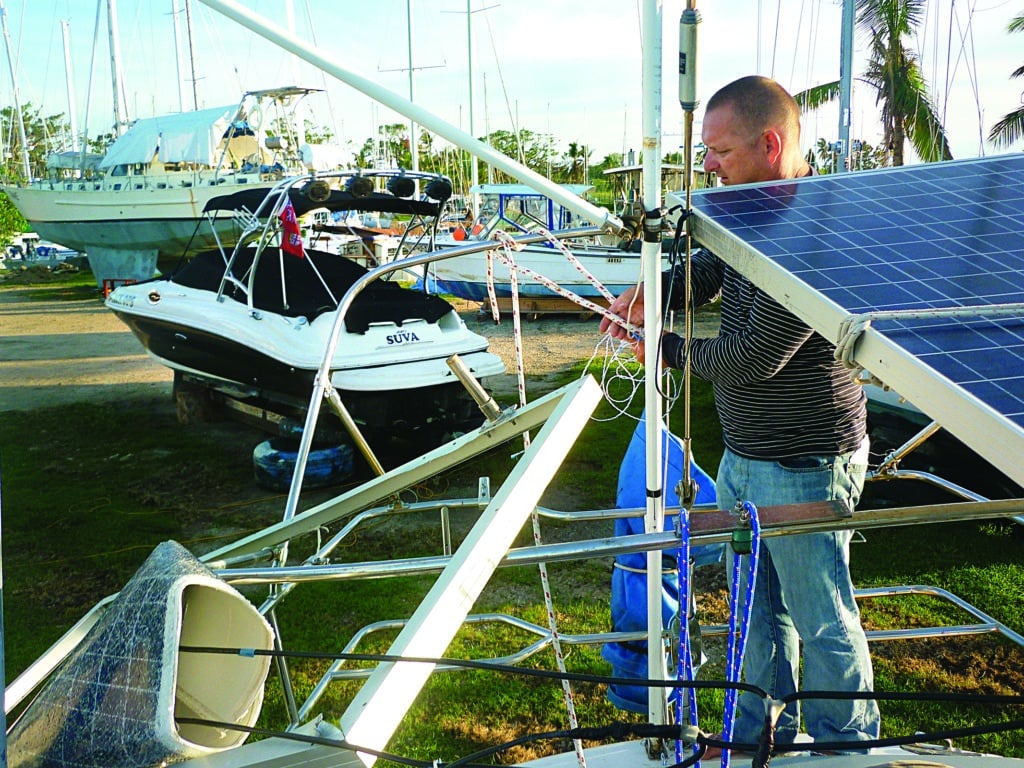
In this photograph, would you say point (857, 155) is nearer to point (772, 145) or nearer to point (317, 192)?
point (317, 192)

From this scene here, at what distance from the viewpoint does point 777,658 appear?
251 centimetres

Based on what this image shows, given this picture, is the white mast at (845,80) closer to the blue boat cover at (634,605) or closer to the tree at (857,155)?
the tree at (857,155)

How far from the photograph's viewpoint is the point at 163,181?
802 inches

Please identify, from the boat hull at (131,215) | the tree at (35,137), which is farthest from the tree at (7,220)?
the boat hull at (131,215)

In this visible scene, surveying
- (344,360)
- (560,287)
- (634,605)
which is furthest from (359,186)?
(634,605)

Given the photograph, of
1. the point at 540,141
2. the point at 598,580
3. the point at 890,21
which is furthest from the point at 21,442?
the point at 540,141

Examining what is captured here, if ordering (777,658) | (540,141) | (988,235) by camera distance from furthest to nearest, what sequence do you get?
(540,141)
(777,658)
(988,235)

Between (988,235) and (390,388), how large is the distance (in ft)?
17.0

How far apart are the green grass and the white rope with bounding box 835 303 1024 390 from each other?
1.69m

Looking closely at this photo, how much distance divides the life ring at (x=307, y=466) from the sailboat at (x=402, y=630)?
483 cm

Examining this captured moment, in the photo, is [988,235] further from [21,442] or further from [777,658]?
[21,442]

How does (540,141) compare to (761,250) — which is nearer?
(761,250)

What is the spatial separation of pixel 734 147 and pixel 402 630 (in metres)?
1.51

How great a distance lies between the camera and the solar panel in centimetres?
120
